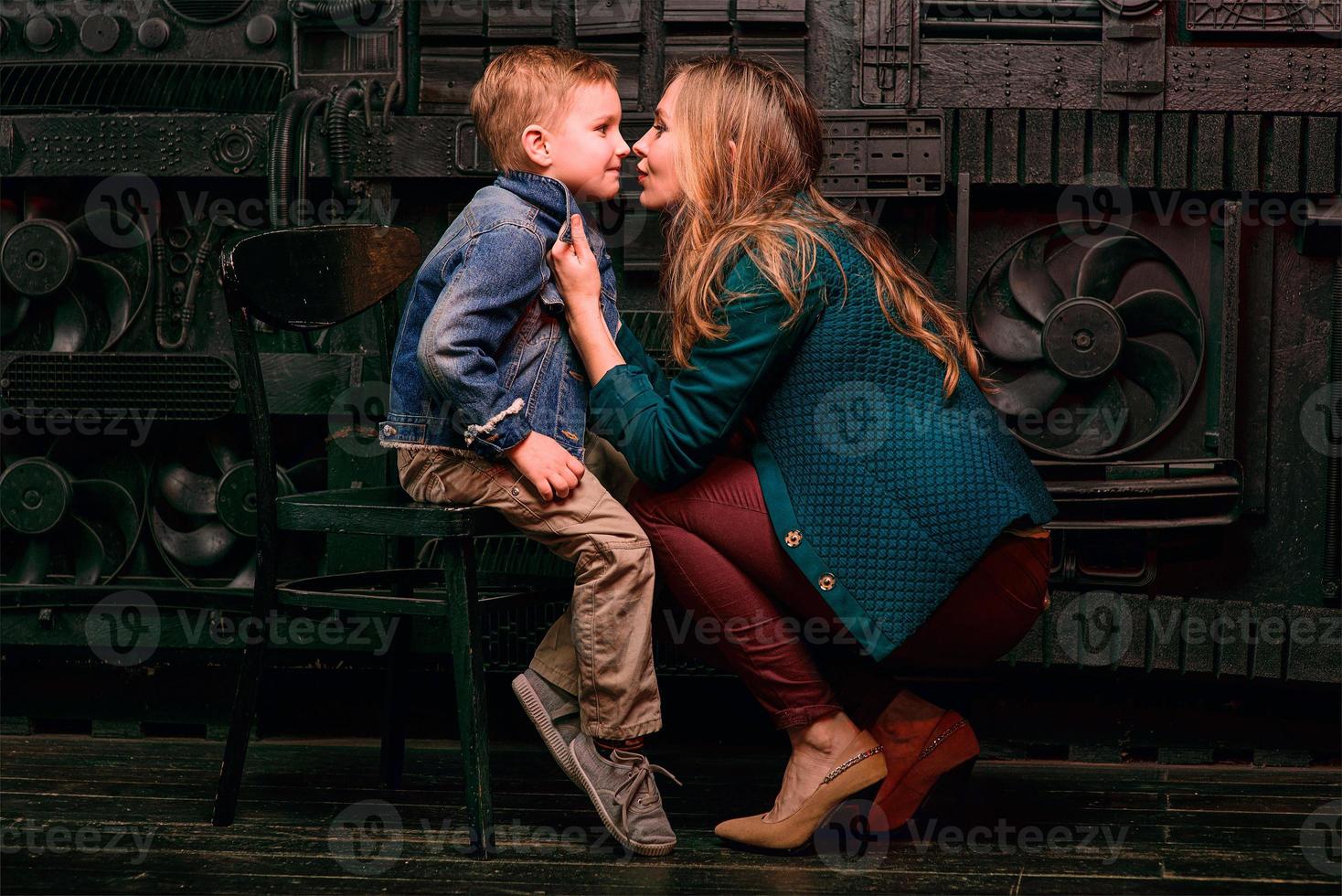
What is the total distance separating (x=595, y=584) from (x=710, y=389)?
41cm

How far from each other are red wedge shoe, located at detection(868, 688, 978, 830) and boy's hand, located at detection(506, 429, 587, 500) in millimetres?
789

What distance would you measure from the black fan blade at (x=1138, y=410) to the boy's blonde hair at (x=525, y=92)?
1820 mm

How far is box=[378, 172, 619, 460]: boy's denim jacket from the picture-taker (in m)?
2.25

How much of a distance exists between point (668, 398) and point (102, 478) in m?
2.24

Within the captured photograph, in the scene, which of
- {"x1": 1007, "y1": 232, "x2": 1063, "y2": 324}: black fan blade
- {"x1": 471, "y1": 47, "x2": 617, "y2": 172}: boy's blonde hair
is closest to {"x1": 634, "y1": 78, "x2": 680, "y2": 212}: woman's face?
{"x1": 471, "y1": 47, "x2": 617, "y2": 172}: boy's blonde hair

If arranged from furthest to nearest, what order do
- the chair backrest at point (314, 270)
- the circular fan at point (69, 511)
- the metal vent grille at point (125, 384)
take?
the circular fan at point (69, 511) → the metal vent grille at point (125, 384) → the chair backrest at point (314, 270)

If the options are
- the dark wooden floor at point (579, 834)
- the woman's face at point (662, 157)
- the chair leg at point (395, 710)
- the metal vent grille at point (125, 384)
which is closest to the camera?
the dark wooden floor at point (579, 834)

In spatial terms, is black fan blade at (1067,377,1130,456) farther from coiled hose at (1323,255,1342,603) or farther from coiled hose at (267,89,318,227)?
coiled hose at (267,89,318,227)

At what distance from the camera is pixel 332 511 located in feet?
8.00

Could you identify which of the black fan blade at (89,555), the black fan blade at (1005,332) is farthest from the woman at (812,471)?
the black fan blade at (89,555)

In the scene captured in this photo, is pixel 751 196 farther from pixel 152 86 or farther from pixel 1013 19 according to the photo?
pixel 152 86

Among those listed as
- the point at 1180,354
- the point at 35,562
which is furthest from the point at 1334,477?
the point at 35,562

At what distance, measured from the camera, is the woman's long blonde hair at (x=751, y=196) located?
94.3 inches

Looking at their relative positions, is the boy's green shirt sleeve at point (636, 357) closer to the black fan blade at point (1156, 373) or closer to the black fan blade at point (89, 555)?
the black fan blade at point (1156, 373)
